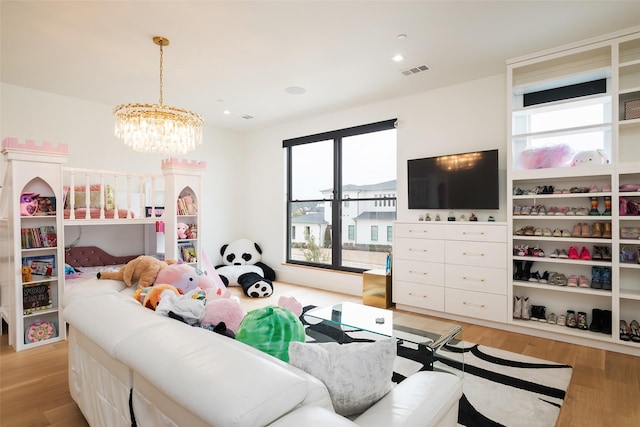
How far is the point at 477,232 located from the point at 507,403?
5.91ft

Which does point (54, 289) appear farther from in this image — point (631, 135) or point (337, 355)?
point (631, 135)

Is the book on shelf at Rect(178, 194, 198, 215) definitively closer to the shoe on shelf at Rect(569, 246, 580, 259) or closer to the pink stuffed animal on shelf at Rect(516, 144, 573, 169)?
the pink stuffed animal on shelf at Rect(516, 144, 573, 169)

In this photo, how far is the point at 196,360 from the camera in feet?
3.22

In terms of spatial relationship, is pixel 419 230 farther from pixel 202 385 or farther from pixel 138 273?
pixel 202 385

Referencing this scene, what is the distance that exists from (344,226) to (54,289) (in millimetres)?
3508

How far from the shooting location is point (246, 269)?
5398 mm

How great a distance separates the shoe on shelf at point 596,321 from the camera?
301 cm

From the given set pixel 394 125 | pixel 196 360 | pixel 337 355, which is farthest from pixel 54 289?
pixel 394 125

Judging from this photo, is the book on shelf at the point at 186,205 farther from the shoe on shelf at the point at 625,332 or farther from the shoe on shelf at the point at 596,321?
the shoe on shelf at the point at 625,332

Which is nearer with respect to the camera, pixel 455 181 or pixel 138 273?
pixel 138 273

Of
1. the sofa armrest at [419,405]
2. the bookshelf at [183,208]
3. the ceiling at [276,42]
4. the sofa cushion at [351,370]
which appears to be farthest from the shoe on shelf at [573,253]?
the bookshelf at [183,208]

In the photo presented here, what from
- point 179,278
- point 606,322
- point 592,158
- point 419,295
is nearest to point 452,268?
point 419,295

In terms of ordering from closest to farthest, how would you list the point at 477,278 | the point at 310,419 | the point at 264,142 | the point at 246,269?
1. the point at 310,419
2. the point at 477,278
3. the point at 246,269
4. the point at 264,142

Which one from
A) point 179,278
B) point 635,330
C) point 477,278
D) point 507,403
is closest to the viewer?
point 507,403
